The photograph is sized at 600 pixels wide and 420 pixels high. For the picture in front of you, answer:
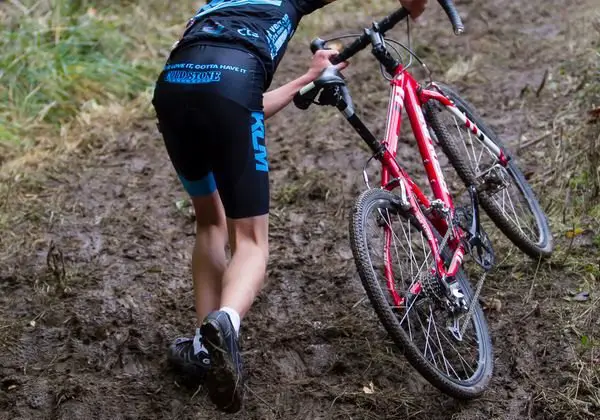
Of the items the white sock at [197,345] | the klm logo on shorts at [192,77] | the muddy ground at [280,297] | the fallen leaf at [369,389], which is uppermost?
the klm logo on shorts at [192,77]

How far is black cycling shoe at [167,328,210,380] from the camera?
3.82m

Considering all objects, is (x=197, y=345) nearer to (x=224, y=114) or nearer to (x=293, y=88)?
(x=224, y=114)

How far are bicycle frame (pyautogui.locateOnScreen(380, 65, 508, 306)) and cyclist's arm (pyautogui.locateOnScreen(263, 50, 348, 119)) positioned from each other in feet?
1.18

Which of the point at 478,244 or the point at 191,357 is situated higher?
the point at 478,244

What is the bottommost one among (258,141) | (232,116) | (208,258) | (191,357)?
(191,357)

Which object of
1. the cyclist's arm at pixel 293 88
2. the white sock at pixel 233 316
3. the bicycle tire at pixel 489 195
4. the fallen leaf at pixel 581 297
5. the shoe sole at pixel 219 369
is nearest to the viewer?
the shoe sole at pixel 219 369

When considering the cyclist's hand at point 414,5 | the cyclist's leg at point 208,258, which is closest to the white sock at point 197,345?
the cyclist's leg at point 208,258

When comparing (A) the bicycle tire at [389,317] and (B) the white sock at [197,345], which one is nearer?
(A) the bicycle tire at [389,317]

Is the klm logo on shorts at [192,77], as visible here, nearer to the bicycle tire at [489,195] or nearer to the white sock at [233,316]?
the white sock at [233,316]

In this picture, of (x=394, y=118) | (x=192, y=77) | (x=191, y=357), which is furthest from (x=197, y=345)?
(x=394, y=118)

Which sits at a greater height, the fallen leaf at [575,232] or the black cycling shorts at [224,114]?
the black cycling shorts at [224,114]

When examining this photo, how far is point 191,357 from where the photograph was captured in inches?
153

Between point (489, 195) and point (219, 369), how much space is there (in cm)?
207

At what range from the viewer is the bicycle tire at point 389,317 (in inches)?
133
